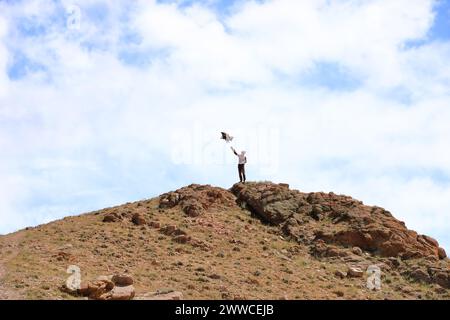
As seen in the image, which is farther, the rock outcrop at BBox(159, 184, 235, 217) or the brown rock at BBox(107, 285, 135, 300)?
the rock outcrop at BBox(159, 184, 235, 217)

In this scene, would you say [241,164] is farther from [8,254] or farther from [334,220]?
[8,254]

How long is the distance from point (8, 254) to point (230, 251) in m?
7.94

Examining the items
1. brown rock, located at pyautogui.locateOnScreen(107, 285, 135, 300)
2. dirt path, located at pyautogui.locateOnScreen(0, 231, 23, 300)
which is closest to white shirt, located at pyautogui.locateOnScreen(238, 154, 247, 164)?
dirt path, located at pyautogui.locateOnScreen(0, 231, 23, 300)

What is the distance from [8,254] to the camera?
67.2ft

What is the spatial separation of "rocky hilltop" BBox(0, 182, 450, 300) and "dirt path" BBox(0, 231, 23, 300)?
4 centimetres

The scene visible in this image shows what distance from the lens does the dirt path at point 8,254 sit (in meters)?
15.7

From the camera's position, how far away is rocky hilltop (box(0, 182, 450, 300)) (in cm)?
1775

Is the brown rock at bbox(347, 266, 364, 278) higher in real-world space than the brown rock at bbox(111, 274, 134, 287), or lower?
higher

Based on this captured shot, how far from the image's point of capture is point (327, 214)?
1030 inches

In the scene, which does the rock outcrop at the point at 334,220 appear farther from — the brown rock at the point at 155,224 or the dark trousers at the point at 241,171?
the brown rock at the point at 155,224

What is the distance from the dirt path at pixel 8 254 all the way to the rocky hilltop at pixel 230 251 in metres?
0.04

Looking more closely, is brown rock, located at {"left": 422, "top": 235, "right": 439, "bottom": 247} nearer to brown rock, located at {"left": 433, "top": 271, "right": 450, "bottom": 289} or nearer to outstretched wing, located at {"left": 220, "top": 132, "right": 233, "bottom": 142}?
brown rock, located at {"left": 433, "top": 271, "right": 450, "bottom": 289}

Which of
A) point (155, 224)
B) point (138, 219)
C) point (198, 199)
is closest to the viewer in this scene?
point (155, 224)

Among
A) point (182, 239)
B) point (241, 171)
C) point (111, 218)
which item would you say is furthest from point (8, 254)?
point (241, 171)
